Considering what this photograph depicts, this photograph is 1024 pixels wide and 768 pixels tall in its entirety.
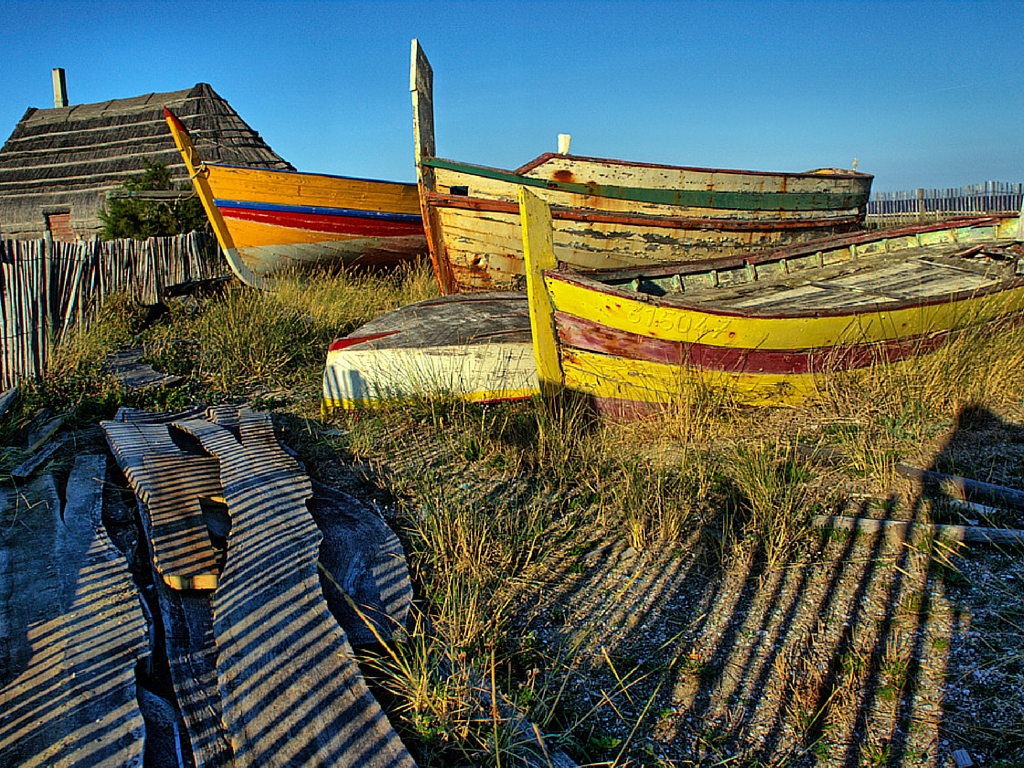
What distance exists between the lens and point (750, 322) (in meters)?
4.86

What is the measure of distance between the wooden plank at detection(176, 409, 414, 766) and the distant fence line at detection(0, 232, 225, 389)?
167 inches

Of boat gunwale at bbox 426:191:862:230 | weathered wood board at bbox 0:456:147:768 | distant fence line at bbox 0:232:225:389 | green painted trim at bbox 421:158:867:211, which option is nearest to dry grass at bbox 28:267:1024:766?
weathered wood board at bbox 0:456:147:768

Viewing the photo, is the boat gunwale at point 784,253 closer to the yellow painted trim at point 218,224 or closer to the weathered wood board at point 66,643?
the weathered wood board at point 66,643

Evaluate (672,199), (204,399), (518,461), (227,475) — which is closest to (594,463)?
(518,461)

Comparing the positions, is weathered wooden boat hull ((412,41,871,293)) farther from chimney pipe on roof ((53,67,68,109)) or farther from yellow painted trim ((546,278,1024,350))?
chimney pipe on roof ((53,67,68,109))

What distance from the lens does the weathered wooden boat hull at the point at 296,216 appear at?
37.0 ft

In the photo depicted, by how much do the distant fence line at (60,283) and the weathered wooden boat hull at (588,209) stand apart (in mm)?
3858

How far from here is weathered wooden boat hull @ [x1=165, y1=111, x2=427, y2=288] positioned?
11266 mm

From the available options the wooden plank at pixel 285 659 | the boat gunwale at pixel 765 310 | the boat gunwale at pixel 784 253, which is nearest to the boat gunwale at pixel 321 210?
the boat gunwale at pixel 784 253

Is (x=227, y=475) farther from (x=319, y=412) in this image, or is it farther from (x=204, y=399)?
(x=204, y=399)

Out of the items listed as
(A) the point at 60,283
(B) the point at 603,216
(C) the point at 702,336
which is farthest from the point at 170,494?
(B) the point at 603,216

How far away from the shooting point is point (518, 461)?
455cm

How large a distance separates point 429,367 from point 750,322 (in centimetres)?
252

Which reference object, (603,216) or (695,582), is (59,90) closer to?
(603,216)
